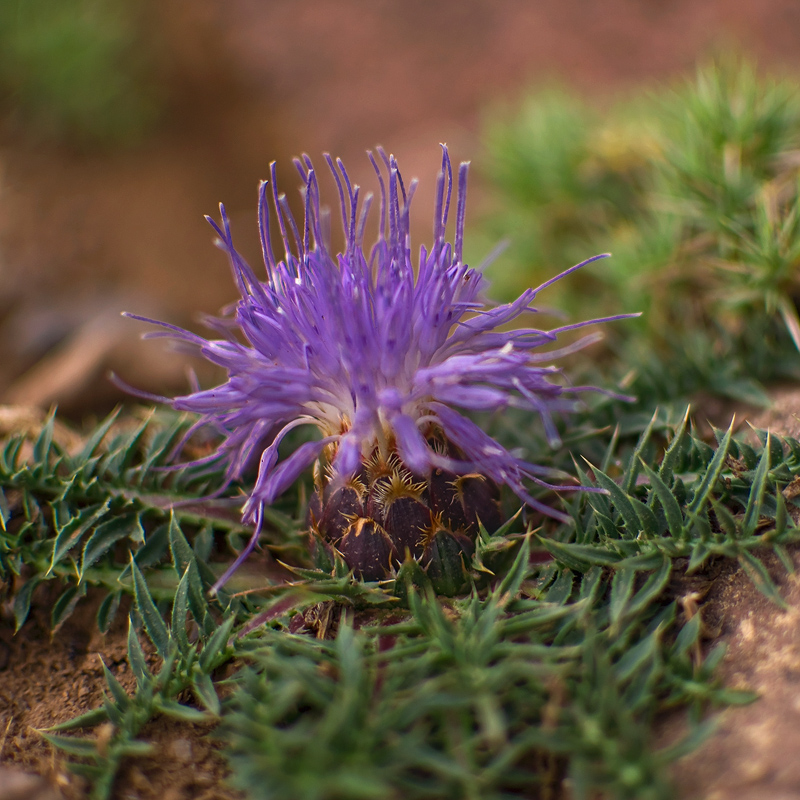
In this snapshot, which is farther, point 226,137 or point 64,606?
point 226,137

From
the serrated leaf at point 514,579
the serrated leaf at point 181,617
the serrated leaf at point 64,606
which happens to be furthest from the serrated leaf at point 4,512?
the serrated leaf at point 514,579

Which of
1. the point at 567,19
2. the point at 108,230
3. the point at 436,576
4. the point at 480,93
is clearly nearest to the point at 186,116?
the point at 108,230

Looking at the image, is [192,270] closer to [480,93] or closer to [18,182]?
[18,182]

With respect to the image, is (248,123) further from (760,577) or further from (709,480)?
(760,577)

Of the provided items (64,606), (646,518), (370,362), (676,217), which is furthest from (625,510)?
(676,217)

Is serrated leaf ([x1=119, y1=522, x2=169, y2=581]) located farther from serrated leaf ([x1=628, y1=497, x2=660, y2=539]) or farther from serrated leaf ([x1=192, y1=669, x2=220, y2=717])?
serrated leaf ([x1=628, y1=497, x2=660, y2=539])

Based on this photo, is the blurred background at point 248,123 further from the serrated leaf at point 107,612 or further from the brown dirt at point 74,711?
the serrated leaf at point 107,612
